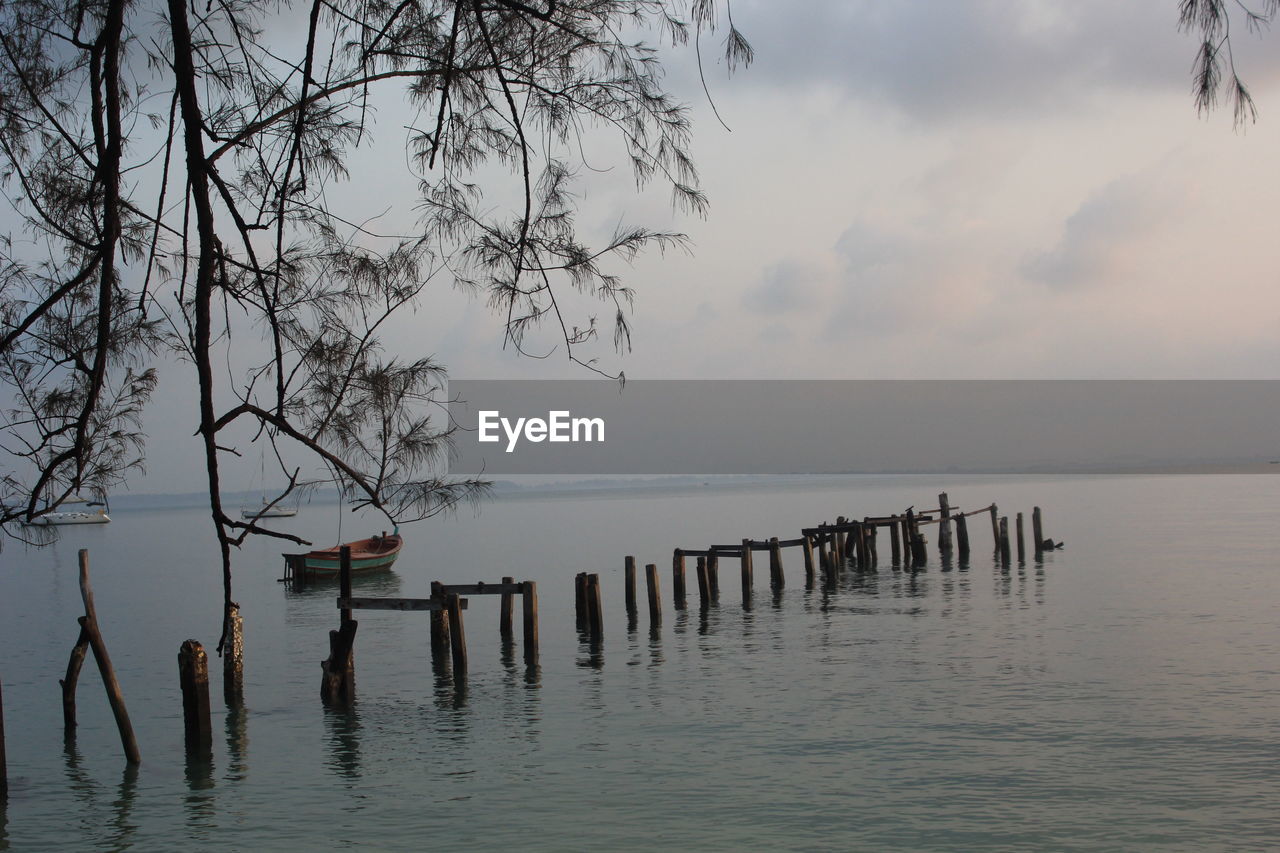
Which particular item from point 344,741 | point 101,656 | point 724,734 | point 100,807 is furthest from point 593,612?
point 101,656

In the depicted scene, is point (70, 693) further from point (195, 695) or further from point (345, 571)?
point (345, 571)

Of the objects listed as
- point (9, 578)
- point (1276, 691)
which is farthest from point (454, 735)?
point (9, 578)

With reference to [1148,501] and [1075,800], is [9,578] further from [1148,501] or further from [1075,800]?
[1148,501]

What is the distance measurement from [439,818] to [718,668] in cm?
790

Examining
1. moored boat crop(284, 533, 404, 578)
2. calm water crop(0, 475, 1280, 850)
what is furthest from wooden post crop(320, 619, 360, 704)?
moored boat crop(284, 533, 404, 578)

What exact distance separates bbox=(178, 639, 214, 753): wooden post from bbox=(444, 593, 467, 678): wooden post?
4.52m

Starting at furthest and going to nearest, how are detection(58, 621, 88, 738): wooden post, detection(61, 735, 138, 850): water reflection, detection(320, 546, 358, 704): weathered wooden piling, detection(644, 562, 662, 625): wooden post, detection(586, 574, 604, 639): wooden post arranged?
detection(644, 562, 662, 625): wooden post < detection(586, 574, 604, 639): wooden post < detection(320, 546, 358, 704): weathered wooden piling < detection(58, 621, 88, 738): wooden post < detection(61, 735, 138, 850): water reflection

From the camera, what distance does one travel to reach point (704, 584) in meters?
24.7

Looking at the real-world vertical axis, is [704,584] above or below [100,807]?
above

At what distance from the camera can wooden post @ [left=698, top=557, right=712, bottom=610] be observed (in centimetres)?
2431

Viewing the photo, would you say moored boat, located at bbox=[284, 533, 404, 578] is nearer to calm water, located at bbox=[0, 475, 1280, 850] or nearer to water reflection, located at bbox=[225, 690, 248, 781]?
calm water, located at bbox=[0, 475, 1280, 850]

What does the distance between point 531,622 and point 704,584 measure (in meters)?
7.32

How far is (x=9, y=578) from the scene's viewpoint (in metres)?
49.8

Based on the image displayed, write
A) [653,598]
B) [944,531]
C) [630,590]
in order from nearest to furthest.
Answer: [653,598] → [630,590] → [944,531]
